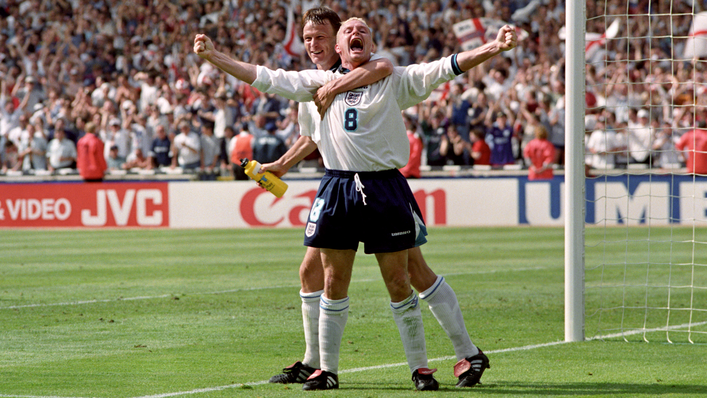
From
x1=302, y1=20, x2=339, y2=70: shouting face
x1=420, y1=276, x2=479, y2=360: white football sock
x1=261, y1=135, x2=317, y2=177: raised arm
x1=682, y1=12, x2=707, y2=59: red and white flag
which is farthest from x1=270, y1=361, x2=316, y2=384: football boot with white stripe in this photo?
x1=682, y1=12, x2=707, y2=59: red and white flag

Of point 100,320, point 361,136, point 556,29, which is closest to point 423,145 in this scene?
point 556,29

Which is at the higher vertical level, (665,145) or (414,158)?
(665,145)

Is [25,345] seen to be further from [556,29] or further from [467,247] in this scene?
[556,29]

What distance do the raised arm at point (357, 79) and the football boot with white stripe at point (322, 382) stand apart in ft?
5.00

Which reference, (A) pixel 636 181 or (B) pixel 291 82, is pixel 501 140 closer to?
Answer: (A) pixel 636 181

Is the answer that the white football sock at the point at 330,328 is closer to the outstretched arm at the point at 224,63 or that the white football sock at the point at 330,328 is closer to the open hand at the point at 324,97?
the open hand at the point at 324,97

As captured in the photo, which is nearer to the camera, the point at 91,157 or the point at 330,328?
the point at 330,328

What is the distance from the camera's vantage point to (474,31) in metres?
23.3

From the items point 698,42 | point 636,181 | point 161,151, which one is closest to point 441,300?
point 636,181

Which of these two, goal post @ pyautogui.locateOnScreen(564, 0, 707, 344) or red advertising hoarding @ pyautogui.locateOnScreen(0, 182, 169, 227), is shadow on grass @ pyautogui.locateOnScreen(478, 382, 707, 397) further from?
red advertising hoarding @ pyautogui.locateOnScreen(0, 182, 169, 227)

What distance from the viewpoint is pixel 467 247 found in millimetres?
15586

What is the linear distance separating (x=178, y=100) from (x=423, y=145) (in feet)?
21.1

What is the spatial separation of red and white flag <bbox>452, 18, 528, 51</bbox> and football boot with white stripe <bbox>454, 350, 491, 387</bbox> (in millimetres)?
18505

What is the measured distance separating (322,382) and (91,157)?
17.5 meters
